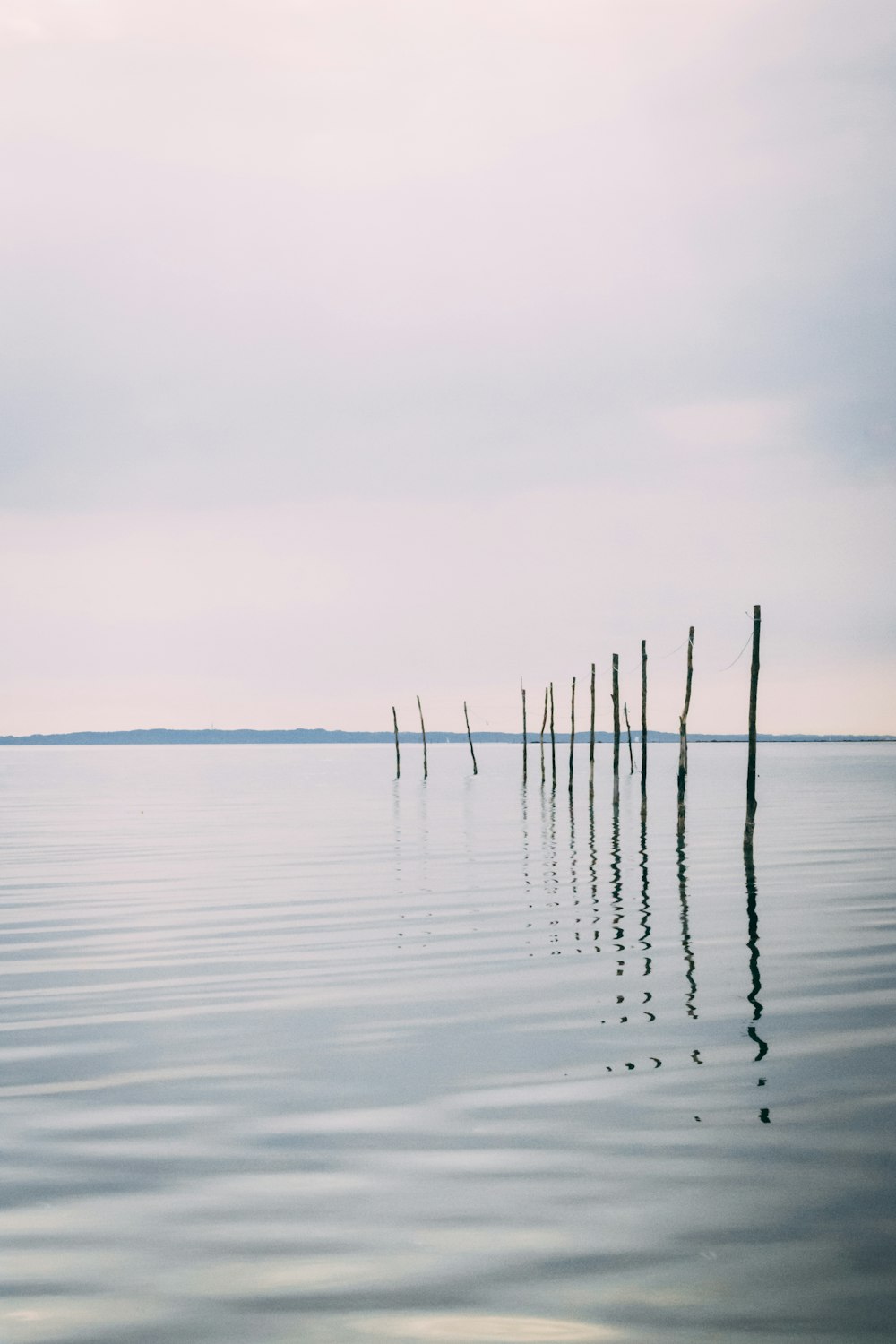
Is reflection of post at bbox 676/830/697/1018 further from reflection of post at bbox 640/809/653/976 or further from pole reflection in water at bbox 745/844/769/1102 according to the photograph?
pole reflection in water at bbox 745/844/769/1102

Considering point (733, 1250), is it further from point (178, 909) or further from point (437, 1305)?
point (178, 909)

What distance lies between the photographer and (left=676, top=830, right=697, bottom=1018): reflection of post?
1371cm

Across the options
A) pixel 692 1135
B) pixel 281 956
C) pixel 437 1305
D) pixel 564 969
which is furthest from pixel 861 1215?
pixel 281 956

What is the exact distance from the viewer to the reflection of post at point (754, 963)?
11.7 metres

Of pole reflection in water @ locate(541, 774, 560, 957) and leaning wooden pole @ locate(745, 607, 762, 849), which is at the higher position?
leaning wooden pole @ locate(745, 607, 762, 849)

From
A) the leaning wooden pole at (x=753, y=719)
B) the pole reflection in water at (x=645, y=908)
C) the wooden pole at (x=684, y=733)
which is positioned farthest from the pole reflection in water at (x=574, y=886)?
the leaning wooden pole at (x=753, y=719)

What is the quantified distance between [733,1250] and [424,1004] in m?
7.23

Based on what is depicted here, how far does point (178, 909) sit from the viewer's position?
73.4ft

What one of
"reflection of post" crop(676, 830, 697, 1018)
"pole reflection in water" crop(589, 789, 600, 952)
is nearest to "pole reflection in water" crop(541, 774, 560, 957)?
A: "pole reflection in water" crop(589, 789, 600, 952)

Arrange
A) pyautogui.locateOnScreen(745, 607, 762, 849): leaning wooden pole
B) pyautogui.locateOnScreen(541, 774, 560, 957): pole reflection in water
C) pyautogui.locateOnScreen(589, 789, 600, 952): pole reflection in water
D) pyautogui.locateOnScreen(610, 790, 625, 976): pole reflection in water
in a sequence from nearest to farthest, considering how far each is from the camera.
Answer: pyautogui.locateOnScreen(610, 790, 625, 976): pole reflection in water, pyautogui.locateOnScreen(589, 789, 600, 952): pole reflection in water, pyautogui.locateOnScreen(541, 774, 560, 957): pole reflection in water, pyautogui.locateOnScreen(745, 607, 762, 849): leaning wooden pole

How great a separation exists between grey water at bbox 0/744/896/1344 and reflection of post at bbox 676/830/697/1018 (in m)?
0.10

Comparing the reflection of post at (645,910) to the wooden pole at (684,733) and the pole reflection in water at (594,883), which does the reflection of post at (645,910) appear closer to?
the pole reflection in water at (594,883)

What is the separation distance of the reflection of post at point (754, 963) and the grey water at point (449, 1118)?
8 cm

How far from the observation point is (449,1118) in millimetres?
9242
